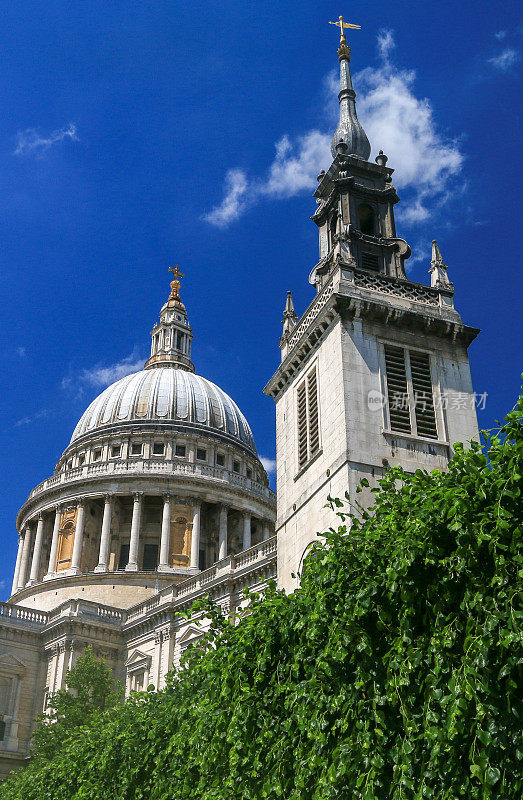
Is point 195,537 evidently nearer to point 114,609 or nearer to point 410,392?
point 114,609

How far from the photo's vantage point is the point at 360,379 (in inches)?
1142

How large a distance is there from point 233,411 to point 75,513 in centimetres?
2082

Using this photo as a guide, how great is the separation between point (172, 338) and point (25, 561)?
29.9 m

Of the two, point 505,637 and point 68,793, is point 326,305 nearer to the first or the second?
point 68,793

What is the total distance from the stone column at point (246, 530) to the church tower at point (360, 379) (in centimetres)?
3825

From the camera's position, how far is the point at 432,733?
12453 mm

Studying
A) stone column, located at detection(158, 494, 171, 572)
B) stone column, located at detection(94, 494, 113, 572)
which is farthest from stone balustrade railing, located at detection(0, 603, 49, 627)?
stone column, located at detection(158, 494, 171, 572)

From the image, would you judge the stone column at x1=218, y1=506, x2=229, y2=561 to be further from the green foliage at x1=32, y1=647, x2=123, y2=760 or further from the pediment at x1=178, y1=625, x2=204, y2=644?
the green foliage at x1=32, y1=647, x2=123, y2=760

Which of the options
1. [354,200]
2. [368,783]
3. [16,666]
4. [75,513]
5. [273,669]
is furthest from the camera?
[75,513]

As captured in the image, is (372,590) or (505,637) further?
(372,590)

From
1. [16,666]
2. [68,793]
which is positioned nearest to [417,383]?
[68,793]

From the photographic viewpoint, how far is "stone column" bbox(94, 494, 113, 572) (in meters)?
67.3

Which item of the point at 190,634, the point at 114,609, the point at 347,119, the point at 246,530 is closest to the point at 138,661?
the point at 114,609

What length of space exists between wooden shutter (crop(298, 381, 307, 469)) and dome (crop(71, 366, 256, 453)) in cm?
4814
